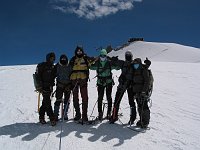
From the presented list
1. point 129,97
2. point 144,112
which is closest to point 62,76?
point 129,97

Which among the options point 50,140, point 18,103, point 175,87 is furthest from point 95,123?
point 175,87

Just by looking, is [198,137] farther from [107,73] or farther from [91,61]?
[91,61]

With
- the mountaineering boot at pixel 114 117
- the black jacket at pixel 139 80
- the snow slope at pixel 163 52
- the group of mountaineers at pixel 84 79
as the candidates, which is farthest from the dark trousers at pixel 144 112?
the snow slope at pixel 163 52

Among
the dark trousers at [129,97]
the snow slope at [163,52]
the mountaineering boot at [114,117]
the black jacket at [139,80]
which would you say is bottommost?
the mountaineering boot at [114,117]

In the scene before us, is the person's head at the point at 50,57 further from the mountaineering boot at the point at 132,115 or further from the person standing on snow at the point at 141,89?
the mountaineering boot at the point at 132,115

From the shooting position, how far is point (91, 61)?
7.95m

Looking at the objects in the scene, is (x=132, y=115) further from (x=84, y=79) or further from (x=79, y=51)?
(x=79, y=51)

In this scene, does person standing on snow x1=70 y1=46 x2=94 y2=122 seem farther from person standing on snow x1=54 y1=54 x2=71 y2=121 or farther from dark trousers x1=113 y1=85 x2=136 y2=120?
dark trousers x1=113 y1=85 x2=136 y2=120

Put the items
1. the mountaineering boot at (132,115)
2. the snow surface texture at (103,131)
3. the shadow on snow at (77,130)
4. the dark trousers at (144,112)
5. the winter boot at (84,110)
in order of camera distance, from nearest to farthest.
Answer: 1. the snow surface texture at (103,131)
2. the shadow on snow at (77,130)
3. the dark trousers at (144,112)
4. the winter boot at (84,110)
5. the mountaineering boot at (132,115)

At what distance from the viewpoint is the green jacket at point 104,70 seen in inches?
314

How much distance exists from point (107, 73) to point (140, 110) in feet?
4.56

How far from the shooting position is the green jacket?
798 centimetres

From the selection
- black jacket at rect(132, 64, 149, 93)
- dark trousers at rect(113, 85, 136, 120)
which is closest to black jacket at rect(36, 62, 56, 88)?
dark trousers at rect(113, 85, 136, 120)

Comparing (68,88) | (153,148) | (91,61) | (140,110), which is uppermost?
(91,61)
